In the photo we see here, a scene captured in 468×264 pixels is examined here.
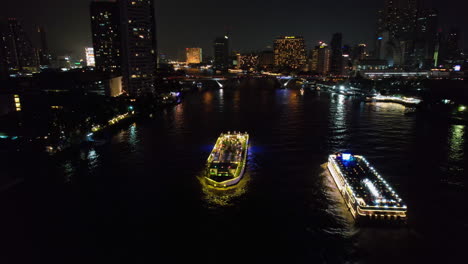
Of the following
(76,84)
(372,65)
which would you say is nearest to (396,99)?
(76,84)

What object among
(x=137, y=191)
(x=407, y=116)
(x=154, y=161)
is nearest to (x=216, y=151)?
(x=154, y=161)

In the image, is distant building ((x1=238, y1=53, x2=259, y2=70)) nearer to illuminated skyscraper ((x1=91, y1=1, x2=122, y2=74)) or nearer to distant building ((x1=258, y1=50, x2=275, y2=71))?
distant building ((x1=258, y1=50, x2=275, y2=71))

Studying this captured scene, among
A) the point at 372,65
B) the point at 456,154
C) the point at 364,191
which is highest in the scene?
the point at 372,65

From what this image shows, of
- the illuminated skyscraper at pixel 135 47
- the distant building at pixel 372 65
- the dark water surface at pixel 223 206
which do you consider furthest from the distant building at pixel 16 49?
the distant building at pixel 372 65

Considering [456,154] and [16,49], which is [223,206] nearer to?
[456,154]

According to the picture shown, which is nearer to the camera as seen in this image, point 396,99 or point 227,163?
point 227,163

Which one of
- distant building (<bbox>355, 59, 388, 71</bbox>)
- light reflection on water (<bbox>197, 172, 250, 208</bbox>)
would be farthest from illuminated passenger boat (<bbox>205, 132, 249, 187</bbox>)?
distant building (<bbox>355, 59, 388, 71</bbox>)

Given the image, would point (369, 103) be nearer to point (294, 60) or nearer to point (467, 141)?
point (467, 141)
